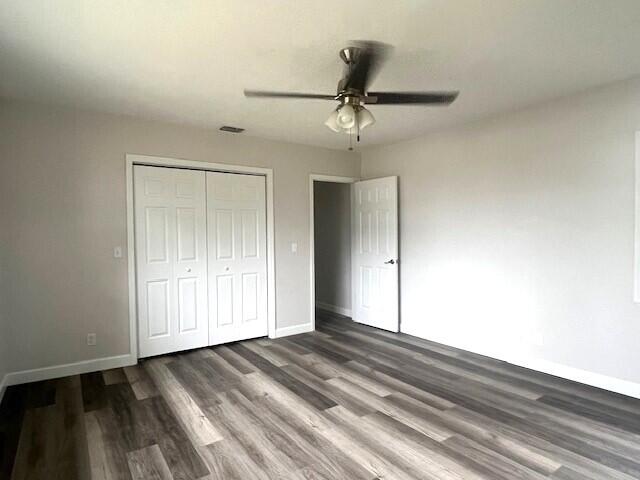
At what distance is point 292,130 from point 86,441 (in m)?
3.36

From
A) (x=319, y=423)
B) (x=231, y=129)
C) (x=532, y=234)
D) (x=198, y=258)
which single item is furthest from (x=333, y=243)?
(x=319, y=423)

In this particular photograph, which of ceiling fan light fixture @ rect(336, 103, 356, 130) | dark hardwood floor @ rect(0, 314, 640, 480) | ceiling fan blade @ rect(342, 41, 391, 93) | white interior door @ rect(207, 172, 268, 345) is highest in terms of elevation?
ceiling fan blade @ rect(342, 41, 391, 93)

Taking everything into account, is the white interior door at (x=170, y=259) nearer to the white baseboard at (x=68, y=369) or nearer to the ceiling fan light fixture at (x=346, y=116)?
the white baseboard at (x=68, y=369)

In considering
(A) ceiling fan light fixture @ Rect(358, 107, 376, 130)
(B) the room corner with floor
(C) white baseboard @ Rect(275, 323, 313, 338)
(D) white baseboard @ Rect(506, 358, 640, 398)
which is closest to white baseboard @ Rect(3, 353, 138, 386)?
(B) the room corner with floor

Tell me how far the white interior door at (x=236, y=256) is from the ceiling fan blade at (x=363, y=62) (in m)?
2.38

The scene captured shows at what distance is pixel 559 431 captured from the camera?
8.20ft

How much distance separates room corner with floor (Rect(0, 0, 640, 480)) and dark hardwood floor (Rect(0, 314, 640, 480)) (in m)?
0.02

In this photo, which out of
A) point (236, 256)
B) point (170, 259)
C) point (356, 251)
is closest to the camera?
point (170, 259)

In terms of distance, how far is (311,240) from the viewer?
5070 mm

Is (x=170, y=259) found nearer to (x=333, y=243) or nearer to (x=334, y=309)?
(x=333, y=243)

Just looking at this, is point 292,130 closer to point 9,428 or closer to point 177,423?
point 177,423

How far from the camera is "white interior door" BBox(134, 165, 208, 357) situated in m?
3.91

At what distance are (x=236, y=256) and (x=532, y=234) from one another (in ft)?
10.4

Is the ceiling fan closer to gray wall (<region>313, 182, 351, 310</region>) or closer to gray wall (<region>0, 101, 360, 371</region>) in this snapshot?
gray wall (<region>0, 101, 360, 371</region>)
